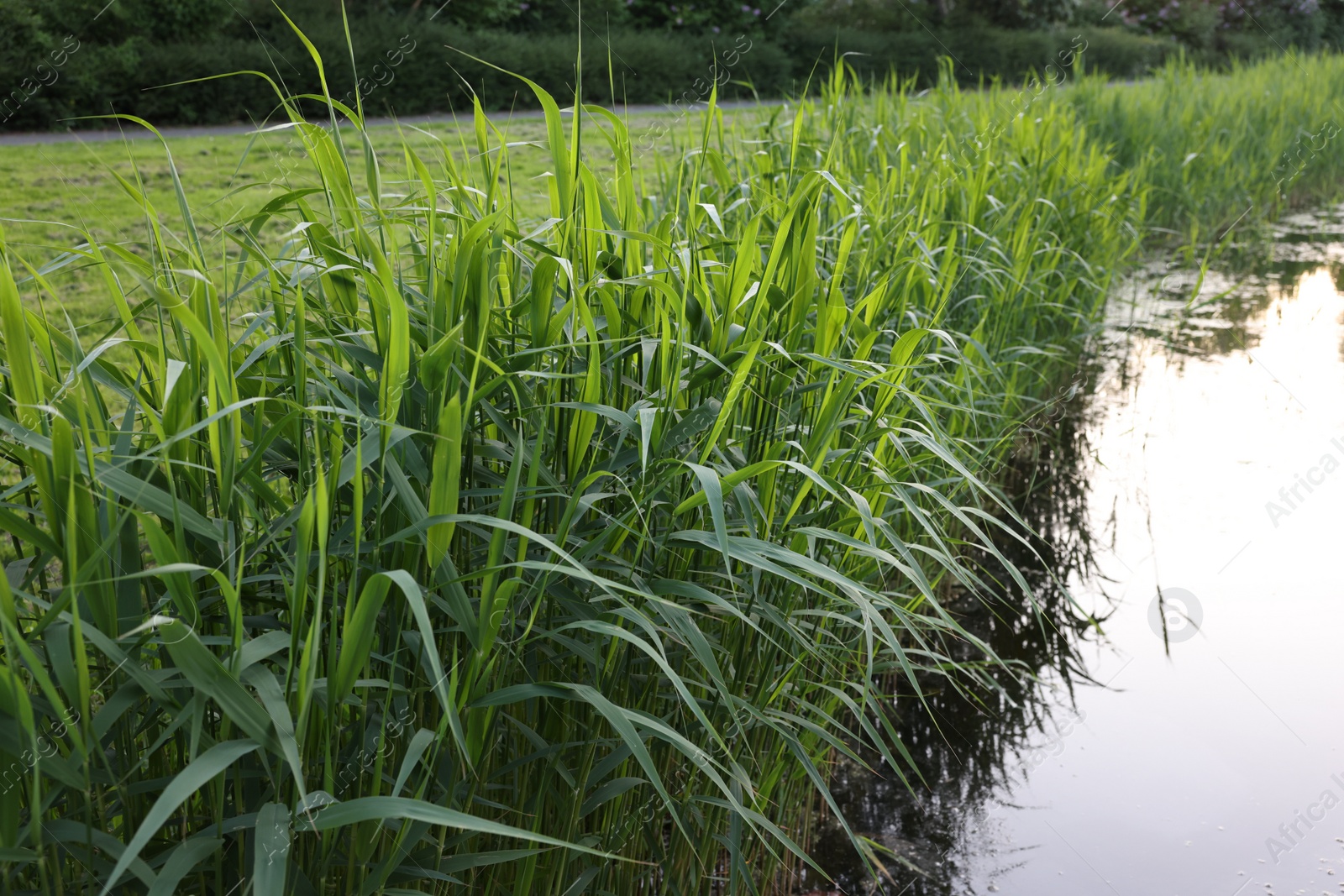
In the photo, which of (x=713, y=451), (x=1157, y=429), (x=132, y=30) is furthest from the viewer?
(x=132, y=30)

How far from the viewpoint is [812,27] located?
16.2m

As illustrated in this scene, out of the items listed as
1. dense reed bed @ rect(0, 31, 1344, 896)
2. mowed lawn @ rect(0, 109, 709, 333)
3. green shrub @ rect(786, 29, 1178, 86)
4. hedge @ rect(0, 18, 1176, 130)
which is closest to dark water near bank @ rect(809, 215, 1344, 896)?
dense reed bed @ rect(0, 31, 1344, 896)

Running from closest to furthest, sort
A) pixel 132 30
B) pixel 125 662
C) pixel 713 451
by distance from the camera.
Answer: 1. pixel 125 662
2. pixel 713 451
3. pixel 132 30

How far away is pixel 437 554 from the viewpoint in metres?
1.11

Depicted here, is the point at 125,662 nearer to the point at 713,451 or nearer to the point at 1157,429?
the point at 713,451

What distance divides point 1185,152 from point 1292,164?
1753 millimetres

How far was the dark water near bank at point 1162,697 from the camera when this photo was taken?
7.37 ft

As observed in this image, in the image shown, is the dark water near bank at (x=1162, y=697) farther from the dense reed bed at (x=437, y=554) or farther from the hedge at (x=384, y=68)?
the hedge at (x=384, y=68)

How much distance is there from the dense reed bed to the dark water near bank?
1.68 feet

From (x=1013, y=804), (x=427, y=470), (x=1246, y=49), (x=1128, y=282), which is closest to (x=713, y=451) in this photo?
(x=427, y=470)

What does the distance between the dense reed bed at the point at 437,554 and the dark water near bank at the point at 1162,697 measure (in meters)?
0.51

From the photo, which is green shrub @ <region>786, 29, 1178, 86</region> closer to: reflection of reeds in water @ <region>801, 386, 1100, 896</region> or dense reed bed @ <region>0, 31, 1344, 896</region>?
reflection of reeds in water @ <region>801, 386, 1100, 896</region>

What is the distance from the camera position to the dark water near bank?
2246mm

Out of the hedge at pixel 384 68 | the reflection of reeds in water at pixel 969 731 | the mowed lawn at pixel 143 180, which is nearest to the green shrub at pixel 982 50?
the hedge at pixel 384 68
